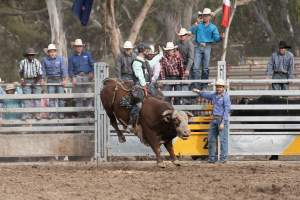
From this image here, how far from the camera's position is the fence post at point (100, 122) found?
52.5 feet

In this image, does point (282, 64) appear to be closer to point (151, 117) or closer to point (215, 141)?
point (215, 141)

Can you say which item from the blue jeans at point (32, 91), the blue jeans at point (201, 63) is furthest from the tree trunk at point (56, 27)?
the blue jeans at point (201, 63)

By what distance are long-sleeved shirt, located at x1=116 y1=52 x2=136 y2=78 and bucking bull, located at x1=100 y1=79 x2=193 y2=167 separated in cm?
87

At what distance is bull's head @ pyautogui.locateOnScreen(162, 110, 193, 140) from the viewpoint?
545 inches

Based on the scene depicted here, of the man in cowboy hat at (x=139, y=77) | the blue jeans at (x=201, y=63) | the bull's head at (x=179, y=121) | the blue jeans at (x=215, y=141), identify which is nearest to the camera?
the bull's head at (x=179, y=121)

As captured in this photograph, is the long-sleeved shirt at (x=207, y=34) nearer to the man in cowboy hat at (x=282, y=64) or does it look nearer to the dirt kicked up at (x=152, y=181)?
the man in cowboy hat at (x=282, y=64)

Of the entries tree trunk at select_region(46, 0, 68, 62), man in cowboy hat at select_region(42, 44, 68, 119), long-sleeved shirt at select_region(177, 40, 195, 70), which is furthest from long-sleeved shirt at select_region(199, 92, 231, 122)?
tree trunk at select_region(46, 0, 68, 62)

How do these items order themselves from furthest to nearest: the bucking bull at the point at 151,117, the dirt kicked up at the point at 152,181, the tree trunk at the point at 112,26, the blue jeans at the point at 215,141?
the tree trunk at the point at 112,26, the blue jeans at the point at 215,141, the bucking bull at the point at 151,117, the dirt kicked up at the point at 152,181

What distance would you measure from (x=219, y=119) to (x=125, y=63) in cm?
215

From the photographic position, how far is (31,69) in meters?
16.5

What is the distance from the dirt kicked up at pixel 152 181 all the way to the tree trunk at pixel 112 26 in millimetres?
10840

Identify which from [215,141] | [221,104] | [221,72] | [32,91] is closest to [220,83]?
[221,104]

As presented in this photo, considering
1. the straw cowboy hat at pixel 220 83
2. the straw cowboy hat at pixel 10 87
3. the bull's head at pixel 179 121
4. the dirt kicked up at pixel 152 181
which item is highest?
the straw cowboy hat at pixel 220 83

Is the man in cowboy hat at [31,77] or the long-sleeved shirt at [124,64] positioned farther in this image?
the man in cowboy hat at [31,77]
